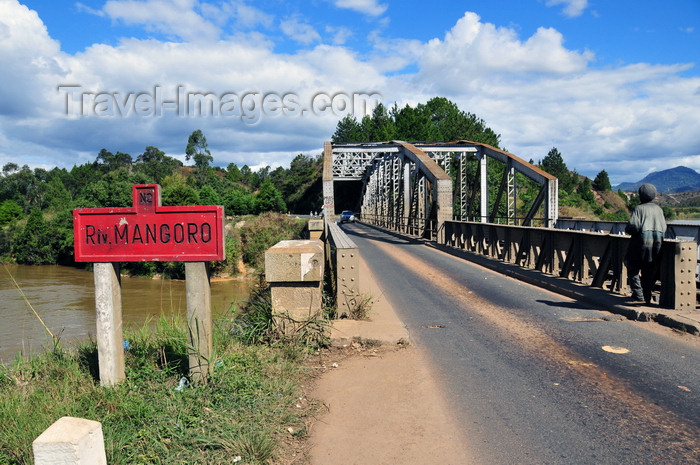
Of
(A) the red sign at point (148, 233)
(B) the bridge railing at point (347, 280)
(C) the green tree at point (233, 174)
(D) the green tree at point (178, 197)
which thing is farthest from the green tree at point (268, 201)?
(A) the red sign at point (148, 233)

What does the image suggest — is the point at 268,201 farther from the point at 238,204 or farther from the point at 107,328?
the point at 107,328

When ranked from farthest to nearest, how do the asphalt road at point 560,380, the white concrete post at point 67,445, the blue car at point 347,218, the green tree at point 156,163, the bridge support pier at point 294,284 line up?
the green tree at point 156,163, the blue car at point 347,218, the bridge support pier at point 294,284, the asphalt road at point 560,380, the white concrete post at point 67,445

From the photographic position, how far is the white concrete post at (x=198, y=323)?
4508 mm

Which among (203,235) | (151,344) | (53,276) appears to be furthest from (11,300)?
(203,235)

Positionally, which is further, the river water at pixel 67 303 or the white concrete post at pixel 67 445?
the river water at pixel 67 303

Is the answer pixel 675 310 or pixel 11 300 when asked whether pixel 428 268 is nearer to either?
pixel 675 310

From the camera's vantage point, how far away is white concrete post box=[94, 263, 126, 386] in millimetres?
4508

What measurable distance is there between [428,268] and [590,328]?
697 centimetres

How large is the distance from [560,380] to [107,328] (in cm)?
411

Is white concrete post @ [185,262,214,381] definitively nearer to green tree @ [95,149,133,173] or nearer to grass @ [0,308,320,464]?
grass @ [0,308,320,464]

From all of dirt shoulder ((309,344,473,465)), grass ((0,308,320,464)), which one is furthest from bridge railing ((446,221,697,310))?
grass ((0,308,320,464))

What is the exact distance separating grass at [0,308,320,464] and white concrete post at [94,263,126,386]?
13cm

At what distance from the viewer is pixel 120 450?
3.26 m

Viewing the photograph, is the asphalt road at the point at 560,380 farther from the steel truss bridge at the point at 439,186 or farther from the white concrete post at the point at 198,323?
the steel truss bridge at the point at 439,186
